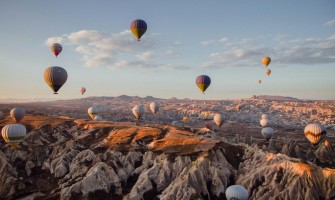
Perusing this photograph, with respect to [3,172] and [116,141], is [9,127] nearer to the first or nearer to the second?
[3,172]

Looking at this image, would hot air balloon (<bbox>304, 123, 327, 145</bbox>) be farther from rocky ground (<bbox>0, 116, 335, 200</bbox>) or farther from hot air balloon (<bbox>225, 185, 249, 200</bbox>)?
hot air balloon (<bbox>225, 185, 249, 200</bbox>)

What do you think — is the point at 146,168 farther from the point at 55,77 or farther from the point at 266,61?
the point at 266,61

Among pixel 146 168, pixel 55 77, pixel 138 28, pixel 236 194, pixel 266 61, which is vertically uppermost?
pixel 138 28

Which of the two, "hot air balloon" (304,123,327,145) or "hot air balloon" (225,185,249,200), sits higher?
"hot air balloon" (304,123,327,145)

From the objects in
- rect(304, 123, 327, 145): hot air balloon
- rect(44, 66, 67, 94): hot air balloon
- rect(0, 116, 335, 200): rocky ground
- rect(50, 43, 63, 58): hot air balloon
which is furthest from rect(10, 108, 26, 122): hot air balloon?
rect(304, 123, 327, 145): hot air balloon

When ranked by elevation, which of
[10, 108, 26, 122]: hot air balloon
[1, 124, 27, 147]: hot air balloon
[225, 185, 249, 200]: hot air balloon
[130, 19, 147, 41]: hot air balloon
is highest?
[130, 19, 147, 41]: hot air balloon

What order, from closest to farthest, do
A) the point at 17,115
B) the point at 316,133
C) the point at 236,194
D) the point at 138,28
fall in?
1. the point at 236,194
2. the point at 316,133
3. the point at 138,28
4. the point at 17,115

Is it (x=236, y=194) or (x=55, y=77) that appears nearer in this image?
(x=236, y=194)

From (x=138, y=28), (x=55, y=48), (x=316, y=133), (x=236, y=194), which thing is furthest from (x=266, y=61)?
(x=55, y=48)

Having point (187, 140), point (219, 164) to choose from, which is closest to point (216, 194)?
point (219, 164)
